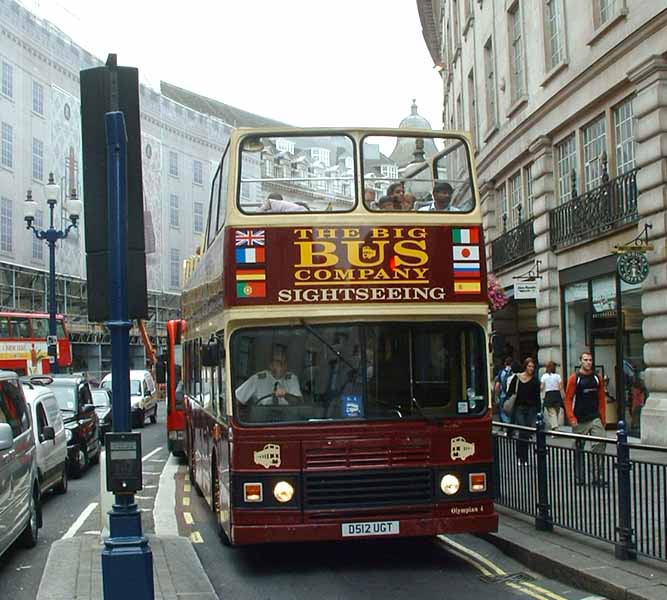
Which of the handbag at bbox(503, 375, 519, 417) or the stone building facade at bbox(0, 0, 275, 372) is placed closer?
the handbag at bbox(503, 375, 519, 417)

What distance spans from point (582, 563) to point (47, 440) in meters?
7.57

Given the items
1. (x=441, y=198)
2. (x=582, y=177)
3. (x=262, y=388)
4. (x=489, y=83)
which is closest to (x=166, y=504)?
(x=262, y=388)

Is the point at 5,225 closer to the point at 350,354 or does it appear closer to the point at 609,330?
the point at 609,330

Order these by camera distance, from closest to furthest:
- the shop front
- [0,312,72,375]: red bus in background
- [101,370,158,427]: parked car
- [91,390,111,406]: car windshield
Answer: the shop front
[91,390,111,406]: car windshield
[101,370,158,427]: parked car
[0,312,72,375]: red bus in background

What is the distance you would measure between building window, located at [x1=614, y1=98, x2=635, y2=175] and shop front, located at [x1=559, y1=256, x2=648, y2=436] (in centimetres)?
187

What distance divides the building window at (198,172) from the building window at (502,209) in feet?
109

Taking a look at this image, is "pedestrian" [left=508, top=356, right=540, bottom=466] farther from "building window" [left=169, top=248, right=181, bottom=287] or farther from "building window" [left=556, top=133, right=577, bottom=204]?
"building window" [left=169, top=248, right=181, bottom=287]

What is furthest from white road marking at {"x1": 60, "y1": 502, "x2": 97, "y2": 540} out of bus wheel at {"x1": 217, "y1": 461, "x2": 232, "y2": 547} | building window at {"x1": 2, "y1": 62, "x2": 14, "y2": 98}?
building window at {"x1": 2, "y1": 62, "x2": 14, "y2": 98}

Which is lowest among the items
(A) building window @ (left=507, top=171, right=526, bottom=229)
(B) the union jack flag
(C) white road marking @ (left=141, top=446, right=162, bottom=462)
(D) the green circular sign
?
(C) white road marking @ (left=141, top=446, right=162, bottom=462)

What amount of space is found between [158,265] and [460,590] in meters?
48.6

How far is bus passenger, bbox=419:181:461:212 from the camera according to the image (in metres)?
9.66

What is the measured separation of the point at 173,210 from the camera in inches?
2266

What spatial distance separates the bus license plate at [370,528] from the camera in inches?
346

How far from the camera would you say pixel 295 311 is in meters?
9.03
